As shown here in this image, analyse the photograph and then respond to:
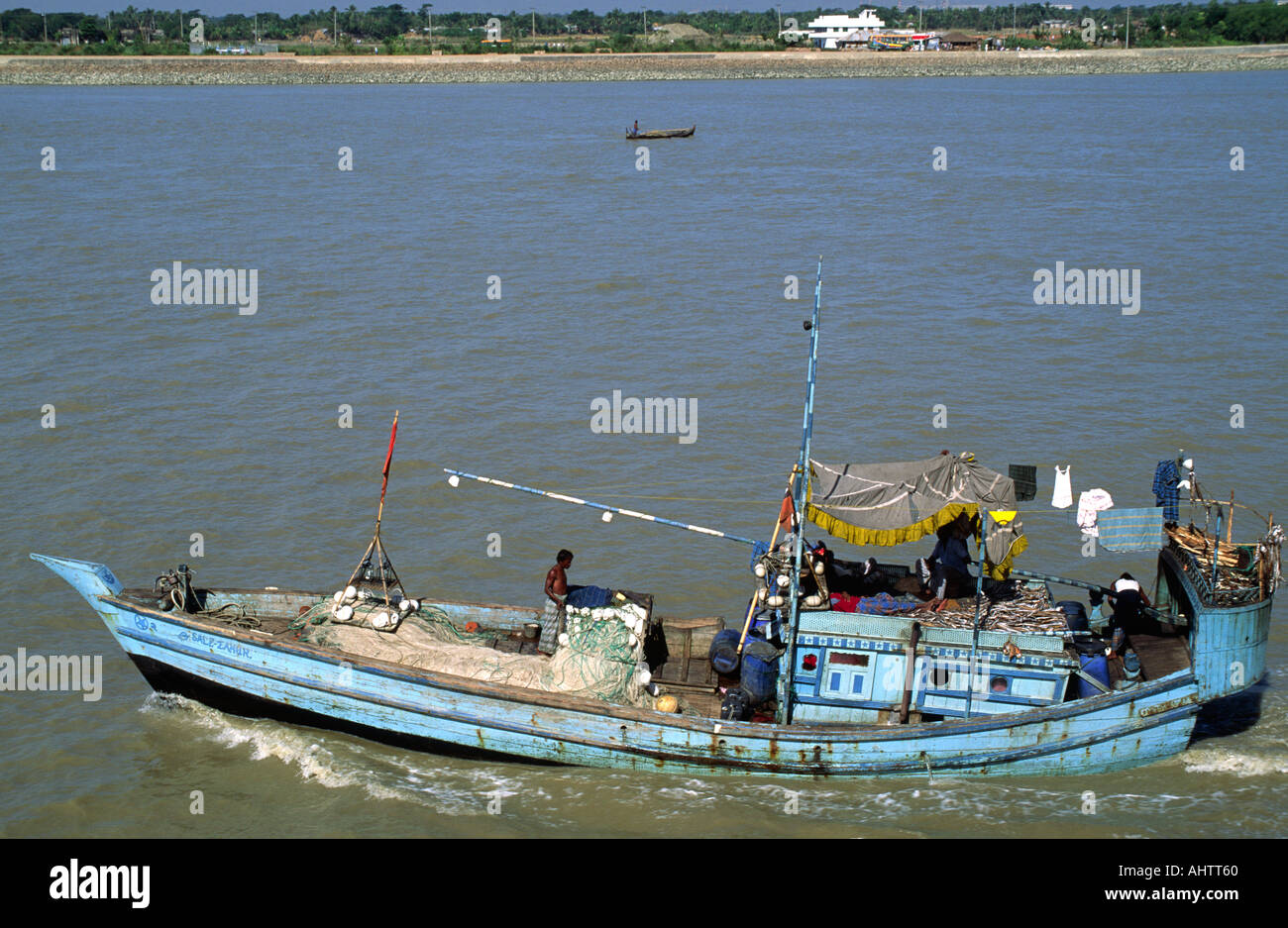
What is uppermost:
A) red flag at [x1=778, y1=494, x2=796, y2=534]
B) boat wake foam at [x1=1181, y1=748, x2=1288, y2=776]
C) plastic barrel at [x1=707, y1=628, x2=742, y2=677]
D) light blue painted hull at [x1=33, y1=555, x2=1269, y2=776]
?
red flag at [x1=778, y1=494, x2=796, y2=534]

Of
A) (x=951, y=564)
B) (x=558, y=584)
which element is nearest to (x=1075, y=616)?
(x=951, y=564)

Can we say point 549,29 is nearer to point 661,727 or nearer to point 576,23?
point 576,23

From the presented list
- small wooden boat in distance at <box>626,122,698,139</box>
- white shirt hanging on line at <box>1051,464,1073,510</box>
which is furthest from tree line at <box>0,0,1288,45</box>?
white shirt hanging on line at <box>1051,464,1073,510</box>

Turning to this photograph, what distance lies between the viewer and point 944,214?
117ft

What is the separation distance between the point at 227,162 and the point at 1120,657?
44.2 metres

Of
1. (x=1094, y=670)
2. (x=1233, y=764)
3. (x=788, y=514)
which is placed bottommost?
(x=1233, y=764)

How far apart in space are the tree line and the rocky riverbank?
8578mm

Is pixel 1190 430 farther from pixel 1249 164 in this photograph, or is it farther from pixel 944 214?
pixel 1249 164

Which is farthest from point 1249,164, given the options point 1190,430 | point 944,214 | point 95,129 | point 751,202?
point 95,129

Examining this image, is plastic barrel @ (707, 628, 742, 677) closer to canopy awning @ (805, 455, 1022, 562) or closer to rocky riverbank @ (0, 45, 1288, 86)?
canopy awning @ (805, 455, 1022, 562)

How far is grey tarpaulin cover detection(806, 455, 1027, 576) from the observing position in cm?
1084

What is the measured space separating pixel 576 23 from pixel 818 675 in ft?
534

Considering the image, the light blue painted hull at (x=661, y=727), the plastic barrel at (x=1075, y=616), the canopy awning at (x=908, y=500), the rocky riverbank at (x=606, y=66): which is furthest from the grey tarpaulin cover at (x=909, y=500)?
the rocky riverbank at (x=606, y=66)

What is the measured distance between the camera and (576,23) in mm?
161750
